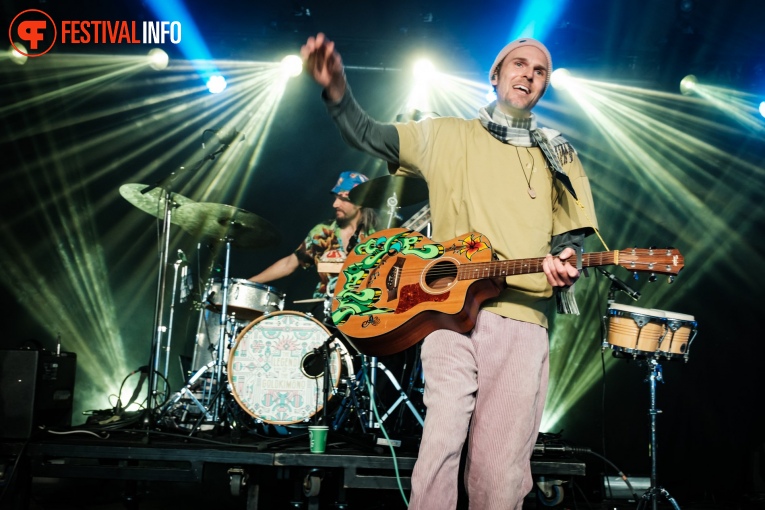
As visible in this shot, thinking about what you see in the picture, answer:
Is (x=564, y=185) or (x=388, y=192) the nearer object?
(x=564, y=185)

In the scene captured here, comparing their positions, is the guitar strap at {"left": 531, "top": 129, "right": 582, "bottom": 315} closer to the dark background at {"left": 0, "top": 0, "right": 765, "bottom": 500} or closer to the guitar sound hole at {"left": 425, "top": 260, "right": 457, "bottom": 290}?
the guitar sound hole at {"left": 425, "top": 260, "right": 457, "bottom": 290}

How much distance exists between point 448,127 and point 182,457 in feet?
7.98

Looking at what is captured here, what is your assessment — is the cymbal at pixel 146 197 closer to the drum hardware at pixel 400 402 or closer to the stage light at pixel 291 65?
the drum hardware at pixel 400 402

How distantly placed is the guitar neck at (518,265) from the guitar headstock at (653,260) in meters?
0.06

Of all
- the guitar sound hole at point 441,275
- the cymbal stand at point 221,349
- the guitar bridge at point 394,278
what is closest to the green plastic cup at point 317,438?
the cymbal stand at point 221,349

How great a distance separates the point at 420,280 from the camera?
9.31 ft

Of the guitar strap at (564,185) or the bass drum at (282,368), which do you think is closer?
the guitar strap at (564,185)

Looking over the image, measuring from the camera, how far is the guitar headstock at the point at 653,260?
261 cm

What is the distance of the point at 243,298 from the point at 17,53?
3729 mm

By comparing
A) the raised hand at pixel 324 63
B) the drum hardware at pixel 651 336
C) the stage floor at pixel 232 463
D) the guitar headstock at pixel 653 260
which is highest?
the raised hand at pixel 324 63

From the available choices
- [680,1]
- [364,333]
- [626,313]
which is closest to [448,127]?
[364,333]

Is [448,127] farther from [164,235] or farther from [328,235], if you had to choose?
[328,235]

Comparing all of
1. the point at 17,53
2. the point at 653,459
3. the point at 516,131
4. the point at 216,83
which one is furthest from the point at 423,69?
the point at 653,459

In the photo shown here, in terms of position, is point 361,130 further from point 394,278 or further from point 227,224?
point 227,224
